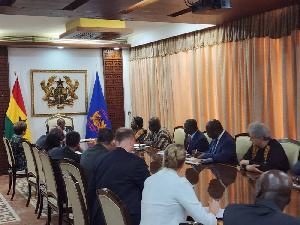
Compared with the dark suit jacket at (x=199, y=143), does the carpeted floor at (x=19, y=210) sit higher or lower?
lower

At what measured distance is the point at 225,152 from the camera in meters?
4.81

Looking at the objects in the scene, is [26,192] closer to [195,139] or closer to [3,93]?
[3,93]

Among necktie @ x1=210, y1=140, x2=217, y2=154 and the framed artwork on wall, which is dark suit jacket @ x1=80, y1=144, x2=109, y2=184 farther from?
the framed artwork on wall

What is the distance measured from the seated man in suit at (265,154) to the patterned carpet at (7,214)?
3.25 meters

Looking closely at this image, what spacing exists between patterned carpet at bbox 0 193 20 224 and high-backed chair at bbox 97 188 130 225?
3.35m

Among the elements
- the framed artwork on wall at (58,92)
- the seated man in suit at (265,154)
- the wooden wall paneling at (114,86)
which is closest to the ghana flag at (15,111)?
the framed artwork on wall at (58,92)

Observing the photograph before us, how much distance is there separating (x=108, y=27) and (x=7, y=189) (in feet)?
11.3

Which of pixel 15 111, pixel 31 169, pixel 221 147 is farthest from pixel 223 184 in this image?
pixel 15 111

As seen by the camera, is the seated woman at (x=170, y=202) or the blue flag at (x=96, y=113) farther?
the blue flag at (x=96, y=113)

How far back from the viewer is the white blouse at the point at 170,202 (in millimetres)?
2592

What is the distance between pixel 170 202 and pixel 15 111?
7079 millimetres

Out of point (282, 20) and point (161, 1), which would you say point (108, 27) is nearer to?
point (161, 1)

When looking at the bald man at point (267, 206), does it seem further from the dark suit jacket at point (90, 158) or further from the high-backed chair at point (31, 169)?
the high-backed chair at point (31, 169)

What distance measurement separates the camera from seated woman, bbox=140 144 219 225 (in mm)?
2594
